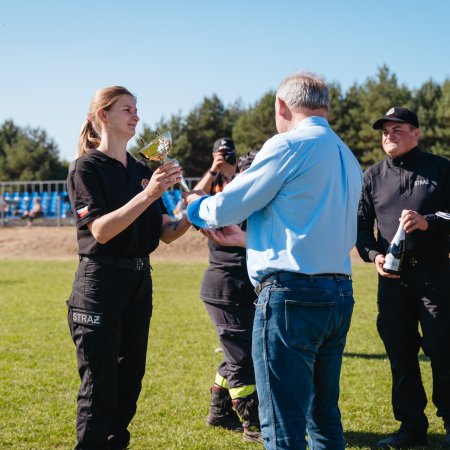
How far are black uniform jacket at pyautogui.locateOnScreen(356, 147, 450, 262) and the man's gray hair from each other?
2050 millimetres

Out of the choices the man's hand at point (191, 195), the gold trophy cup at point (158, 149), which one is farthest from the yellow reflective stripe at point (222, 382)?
the man's hand at point (191, 195)

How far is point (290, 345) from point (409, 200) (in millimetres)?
2490

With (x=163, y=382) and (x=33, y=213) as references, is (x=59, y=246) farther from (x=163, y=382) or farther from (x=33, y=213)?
(x=163, y=382)

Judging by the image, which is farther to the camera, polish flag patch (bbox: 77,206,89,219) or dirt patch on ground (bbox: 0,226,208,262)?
dirt patch on ground (bbox: 0,226,208,262)

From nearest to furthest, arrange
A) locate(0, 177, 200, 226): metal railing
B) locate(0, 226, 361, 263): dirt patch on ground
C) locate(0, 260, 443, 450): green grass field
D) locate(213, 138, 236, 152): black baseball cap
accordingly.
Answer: locate(0, 260, 443, 450): green grass field → locate(213, 138, 236, 152): black baseball cap → locate(0, 226, 361, 263): dirt patch on ground → locate(0, 177, 200, 226): metal railing

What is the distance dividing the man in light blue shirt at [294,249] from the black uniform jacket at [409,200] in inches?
78.4

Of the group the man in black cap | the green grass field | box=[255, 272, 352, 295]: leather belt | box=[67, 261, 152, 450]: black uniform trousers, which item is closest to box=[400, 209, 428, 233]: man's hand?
the man in black cap

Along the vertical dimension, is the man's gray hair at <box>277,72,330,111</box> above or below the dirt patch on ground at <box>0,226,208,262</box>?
above

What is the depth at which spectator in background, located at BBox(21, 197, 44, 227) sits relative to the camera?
33.2m

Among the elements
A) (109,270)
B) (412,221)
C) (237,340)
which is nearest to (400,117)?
(412,221)

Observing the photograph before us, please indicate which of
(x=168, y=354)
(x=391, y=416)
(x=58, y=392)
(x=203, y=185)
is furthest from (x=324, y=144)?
(x=168, y=354)

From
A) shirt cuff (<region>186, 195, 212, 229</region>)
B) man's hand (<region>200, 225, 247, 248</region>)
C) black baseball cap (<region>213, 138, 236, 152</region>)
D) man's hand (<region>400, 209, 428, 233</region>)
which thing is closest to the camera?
shirt cuff (<region>186, 195, 212, 229</region>)

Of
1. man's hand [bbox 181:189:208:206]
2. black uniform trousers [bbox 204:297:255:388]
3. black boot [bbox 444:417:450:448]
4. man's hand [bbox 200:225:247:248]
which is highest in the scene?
man's hand [bbox 181:189:208:206]

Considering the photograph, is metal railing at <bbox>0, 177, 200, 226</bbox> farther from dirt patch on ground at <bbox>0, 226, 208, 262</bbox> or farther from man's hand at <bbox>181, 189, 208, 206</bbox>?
man's hand at <bbox>181, 189, 208, 206</bbox>
